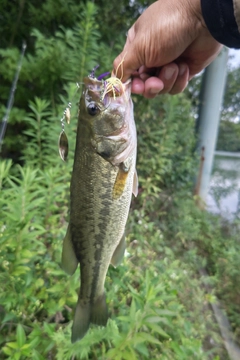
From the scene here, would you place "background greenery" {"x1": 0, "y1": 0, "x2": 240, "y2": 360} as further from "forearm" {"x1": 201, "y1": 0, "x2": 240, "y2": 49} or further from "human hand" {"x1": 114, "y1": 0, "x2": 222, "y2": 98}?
"forearm" {"x1": 201, "y1": 0, "x2": 240, "y2": 49}

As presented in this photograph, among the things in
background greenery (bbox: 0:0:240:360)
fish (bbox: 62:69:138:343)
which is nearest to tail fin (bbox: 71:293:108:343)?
fish (bbox: 62:69:138:343)

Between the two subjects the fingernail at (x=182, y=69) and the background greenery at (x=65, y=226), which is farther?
the fingernail at (x=182, y=69)

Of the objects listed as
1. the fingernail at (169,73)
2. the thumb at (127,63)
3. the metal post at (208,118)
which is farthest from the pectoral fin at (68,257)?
the metal post at (208,118)

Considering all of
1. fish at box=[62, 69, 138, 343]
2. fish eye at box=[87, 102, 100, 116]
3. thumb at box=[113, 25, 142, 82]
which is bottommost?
fish at box=[62, 69, 138, 343]

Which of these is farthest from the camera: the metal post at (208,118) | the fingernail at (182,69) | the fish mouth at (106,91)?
the metal post at (208,118)

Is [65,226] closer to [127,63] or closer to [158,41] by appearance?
[127,63]

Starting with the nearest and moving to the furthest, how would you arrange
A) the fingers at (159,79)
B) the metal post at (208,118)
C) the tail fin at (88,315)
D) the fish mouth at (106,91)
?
1. the fish mouth at (106,91)
2. the tail fin at (88,315)
3. the fingers at (159,79)
4. the metal post at (208,118)

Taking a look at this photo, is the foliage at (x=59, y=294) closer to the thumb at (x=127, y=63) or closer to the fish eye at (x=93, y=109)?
the fish eye at (x=93, y=109)
